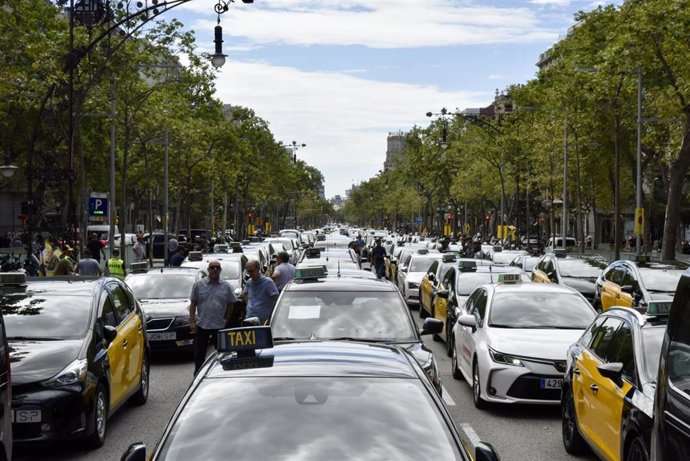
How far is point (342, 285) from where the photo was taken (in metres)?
10.6

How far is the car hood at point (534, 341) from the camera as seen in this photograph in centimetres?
1165

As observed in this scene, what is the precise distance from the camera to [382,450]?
14.0ft

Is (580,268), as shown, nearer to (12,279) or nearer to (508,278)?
(508,278)

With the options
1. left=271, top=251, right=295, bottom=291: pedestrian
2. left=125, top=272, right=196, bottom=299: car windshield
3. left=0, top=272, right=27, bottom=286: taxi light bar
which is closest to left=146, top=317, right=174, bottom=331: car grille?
left=125, top=272, right=196, bottom=299: car windshield

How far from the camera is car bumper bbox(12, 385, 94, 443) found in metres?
9.09

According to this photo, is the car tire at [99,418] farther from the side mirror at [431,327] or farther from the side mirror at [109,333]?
the side mirror at [431,327]

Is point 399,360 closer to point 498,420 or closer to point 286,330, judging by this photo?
point 286,330

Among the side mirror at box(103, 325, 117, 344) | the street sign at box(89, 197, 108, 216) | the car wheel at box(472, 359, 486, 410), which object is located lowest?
the car wheel at box(472, 359, 486, 410)

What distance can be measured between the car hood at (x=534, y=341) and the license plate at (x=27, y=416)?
5.09 meters

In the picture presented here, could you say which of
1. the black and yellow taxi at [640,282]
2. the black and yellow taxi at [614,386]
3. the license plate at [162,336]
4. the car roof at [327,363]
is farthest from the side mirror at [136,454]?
the black and yellow taxi at [640,282]

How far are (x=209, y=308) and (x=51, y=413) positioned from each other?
363 centimetres

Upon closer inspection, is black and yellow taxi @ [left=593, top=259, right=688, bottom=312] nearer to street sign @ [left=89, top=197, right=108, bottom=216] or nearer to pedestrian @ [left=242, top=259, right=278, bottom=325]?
pedestrian @ [left=242, top=259, right=278, bottom=325]

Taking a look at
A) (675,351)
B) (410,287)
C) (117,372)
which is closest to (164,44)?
(410,287)

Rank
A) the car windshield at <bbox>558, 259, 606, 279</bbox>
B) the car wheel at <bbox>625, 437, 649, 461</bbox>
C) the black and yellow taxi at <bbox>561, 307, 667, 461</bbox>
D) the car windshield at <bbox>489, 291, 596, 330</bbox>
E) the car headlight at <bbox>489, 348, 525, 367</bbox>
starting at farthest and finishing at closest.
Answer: the car windshield at <bbox>558, 259, 606, 279</bbox>
the car windshield at <bbox>489, 291, 596, 330</bbox>
the car headlight at <bbox>489, 348, 525, 367</bbox>
the black and yellow taxi at <bbox>561, 307, 667, 461</bbox>
the car wheel at <bbox>625, 437, 649, 461</bbox>
